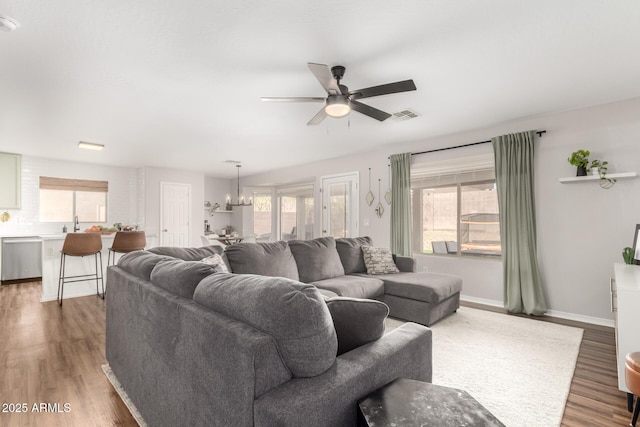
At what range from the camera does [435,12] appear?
6.71ft

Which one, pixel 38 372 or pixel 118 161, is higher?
pixel 118 161

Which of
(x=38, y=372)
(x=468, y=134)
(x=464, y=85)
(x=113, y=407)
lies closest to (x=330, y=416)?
(x=113, y=407)

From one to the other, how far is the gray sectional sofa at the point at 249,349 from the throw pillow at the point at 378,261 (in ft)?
8.59

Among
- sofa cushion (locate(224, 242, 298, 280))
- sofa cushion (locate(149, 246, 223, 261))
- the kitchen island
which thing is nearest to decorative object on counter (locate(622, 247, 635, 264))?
sofa cushion (locate(224, 242, 298, 280))

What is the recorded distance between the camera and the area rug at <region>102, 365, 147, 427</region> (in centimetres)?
185

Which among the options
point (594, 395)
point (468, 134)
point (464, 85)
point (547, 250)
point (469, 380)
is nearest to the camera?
point (594, 395)

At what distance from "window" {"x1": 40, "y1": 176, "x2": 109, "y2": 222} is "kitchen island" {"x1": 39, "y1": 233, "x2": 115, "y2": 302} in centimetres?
237

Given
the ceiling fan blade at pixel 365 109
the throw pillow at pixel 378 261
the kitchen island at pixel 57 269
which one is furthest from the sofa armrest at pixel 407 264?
the kitchen island at pixel 57 269

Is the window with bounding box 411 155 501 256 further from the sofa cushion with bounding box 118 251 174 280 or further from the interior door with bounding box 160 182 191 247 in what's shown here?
the interior door with bounding box 160 182 191 247

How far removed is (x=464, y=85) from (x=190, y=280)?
9.96ft

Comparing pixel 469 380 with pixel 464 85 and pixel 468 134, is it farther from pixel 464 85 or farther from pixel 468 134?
pixel 468 134

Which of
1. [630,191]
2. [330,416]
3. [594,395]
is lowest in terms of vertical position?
[594,395]

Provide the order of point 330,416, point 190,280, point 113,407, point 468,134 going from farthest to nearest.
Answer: point 468,134, point 113,407, point 190,280, point 330,416

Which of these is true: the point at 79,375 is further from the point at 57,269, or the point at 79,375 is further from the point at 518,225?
the point at 518,225
